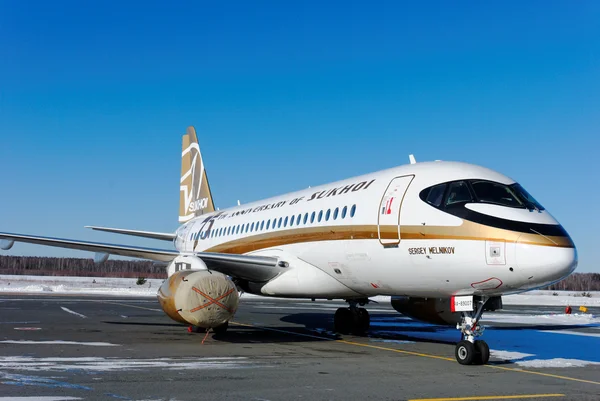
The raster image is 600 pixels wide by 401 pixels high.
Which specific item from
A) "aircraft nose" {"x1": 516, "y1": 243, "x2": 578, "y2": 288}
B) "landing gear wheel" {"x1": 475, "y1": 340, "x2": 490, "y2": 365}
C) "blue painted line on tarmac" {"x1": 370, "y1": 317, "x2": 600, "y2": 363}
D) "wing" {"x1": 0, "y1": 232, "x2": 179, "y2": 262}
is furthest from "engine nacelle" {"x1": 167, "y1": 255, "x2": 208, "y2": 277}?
"aircraft nose" {"x1": 516, "y1": 243, "x2": 578, "y2": 288}

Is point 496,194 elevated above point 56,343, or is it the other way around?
point 496,194

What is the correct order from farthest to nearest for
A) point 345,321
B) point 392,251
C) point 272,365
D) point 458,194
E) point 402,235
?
point 345,321 < point 392,251 < point 402,235 < point 458,194 < point 272,365

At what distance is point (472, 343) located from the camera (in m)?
10.7

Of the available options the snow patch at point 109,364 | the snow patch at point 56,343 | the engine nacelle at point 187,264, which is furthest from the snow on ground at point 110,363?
the engine nacelle at point 187,264

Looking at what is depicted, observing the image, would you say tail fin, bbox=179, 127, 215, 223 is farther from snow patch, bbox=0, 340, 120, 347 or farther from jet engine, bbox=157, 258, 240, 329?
snow patch, bbox=0, 340, 120, 347

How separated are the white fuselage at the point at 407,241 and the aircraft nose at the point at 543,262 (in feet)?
0.05

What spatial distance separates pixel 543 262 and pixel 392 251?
2.91m

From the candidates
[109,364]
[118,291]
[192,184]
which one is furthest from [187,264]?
[118,291]

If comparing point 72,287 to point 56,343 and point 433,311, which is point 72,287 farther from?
point 433,311

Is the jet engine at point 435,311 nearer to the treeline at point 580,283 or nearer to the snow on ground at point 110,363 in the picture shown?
the snow on ground at point 110,363

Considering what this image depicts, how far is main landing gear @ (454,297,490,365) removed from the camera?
10555 millimetres

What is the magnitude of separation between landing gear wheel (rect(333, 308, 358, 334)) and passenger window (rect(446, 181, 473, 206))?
679 cm

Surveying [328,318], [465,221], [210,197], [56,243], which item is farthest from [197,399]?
[210,197]

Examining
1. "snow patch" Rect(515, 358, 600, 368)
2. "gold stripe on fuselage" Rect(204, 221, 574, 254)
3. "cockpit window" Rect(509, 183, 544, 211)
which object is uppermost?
"cockpit window" Rect(509, 183, 544, 211)
